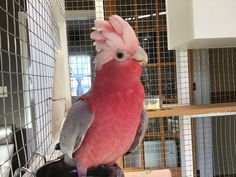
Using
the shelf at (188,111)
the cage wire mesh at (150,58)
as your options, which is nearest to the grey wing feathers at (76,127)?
the shelf at (188,111)

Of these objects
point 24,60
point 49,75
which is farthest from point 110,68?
point 49,75

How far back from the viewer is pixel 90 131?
39cm

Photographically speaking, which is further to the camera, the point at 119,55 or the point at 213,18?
the point at 213,18

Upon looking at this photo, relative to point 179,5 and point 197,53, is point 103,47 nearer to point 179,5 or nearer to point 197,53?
point 179,5

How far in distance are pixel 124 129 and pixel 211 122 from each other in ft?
5.92

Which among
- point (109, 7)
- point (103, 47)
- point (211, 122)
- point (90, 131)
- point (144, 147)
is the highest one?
point (109, 7)

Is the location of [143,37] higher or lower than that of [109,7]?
lower

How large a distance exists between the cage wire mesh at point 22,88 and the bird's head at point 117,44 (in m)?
0.12

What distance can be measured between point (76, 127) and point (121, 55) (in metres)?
0.11

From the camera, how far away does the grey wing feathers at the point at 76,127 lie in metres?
0.38

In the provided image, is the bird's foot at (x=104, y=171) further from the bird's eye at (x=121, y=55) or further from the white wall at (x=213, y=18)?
the white wall at (x=213, y=18)

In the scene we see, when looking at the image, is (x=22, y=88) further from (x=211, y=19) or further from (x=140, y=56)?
(x=211, y=19)

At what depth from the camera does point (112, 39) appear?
374 millimetres

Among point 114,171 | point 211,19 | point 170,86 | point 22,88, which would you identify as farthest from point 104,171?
point 170,86
